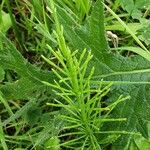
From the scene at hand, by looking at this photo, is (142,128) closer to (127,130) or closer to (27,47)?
(127,130)

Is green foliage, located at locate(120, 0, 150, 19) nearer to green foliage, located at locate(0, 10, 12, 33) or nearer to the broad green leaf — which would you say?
the broad green leaf

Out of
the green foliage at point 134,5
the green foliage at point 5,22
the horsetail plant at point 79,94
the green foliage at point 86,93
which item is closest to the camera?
the horsetail plant at point 79,94

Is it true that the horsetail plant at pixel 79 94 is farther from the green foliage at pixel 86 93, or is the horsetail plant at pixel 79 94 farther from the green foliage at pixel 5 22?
the green foliage at pixel 5 22

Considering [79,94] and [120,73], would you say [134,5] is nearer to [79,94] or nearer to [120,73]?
[120,73]

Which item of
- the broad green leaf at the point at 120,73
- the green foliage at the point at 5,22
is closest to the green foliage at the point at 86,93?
the broad green leaf at the point at 120,73

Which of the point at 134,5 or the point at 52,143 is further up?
the point at 134,5

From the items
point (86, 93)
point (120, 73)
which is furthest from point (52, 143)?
point (120, 73)

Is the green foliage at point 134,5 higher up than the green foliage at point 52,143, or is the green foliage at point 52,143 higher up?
the green foliage at point 134,5

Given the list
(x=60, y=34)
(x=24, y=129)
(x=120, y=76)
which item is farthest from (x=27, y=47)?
(x=60, y=34)

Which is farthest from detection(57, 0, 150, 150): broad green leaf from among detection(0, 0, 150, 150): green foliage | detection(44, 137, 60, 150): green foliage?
detection(44, 137, 60, 150): green foliage
